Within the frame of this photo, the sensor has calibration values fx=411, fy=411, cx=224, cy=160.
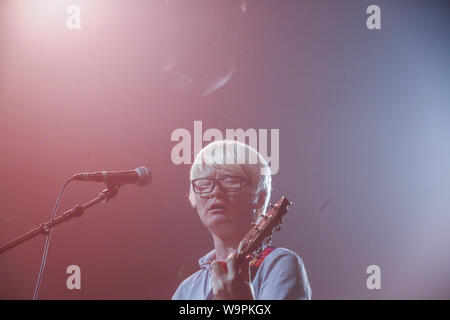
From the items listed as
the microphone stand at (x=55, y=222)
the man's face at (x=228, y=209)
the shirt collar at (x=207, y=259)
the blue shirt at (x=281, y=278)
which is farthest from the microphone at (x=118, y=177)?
the blue shirt at (x=281, y=278)

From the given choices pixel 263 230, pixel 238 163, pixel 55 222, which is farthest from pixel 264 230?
pixel 55 222

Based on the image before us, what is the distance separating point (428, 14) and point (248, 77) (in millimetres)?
1179

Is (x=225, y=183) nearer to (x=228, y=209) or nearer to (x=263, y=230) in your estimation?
(x=228, y=209)

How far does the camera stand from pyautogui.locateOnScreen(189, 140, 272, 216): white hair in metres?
2.08

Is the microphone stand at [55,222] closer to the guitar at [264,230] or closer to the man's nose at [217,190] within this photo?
the man's nose at [217,190]

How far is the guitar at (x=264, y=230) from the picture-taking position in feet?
5.51

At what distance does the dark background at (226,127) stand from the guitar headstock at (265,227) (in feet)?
1.85

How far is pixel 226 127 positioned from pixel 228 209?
1.80ft

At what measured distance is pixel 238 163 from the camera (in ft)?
6.85

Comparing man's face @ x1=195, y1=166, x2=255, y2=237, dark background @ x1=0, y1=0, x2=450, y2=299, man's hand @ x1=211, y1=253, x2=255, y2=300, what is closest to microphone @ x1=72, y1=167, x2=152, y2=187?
dark background @ x1=0, y1=0, x2=450, y2=299

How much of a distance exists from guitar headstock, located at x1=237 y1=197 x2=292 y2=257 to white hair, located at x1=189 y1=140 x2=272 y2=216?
348 mm

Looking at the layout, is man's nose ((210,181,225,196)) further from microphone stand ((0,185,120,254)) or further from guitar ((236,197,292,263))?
microphone stand ((0,185,120,254))

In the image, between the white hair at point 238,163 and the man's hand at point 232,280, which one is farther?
the white hair at point 238,163
